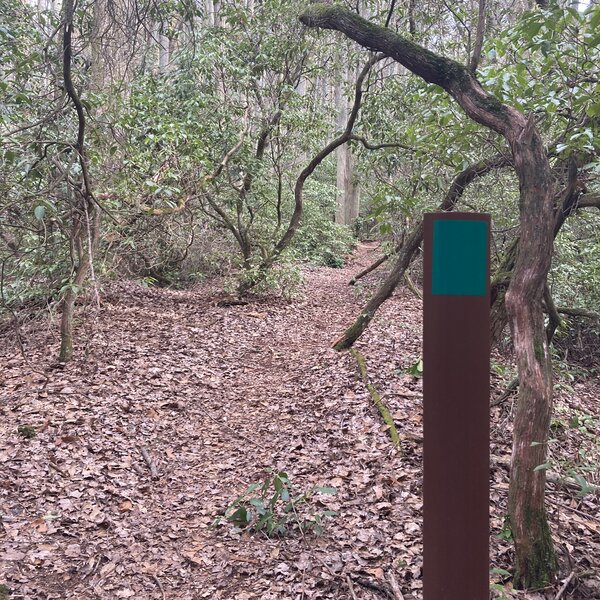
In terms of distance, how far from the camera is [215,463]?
5180mm

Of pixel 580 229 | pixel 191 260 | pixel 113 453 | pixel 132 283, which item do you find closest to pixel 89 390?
pixel 113 453

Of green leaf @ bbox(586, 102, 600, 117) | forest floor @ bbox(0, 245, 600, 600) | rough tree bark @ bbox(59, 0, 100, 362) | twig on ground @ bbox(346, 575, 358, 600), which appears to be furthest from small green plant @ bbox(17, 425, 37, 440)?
green leaf @ bbox(586, 102, 600, 117)

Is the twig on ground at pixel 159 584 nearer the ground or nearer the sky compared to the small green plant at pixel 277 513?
nearer the ground

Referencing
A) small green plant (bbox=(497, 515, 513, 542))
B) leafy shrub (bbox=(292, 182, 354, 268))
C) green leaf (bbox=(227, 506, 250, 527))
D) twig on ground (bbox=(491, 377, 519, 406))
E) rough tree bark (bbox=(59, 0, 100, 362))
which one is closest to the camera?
small green plant (bbox=(497, 515, 513, 542))

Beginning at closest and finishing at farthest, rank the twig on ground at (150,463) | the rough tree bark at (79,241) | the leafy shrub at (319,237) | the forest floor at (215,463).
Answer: the forest floor at (215,463) < the twig on ground at (150,463) < the rough tree bark at (79,241) < the leafy shrub at (319,237)

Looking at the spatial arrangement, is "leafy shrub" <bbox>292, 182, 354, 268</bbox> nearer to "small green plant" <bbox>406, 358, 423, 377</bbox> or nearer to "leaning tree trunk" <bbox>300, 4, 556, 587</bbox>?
"small green plant" <bbox>406, 358, 423, 377</bbox>

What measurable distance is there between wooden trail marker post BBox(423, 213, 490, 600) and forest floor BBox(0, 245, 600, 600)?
2.06 meters

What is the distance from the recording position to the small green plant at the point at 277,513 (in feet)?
12.7

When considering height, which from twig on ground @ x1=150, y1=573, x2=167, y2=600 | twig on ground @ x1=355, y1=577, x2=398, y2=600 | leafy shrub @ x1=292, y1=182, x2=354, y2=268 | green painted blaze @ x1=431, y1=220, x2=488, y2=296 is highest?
leafy shrub @ x1=292, y1=182, x2=354, y2=268

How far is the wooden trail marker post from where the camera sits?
125 cm

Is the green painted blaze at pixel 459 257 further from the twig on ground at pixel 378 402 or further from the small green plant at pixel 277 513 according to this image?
the twig on ground at pixel 378 402

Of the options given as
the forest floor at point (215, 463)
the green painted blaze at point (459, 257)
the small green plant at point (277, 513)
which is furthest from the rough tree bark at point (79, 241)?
the green painted blaze at point (459, 257)

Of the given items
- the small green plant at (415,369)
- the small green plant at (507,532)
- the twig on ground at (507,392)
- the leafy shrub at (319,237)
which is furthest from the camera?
the leafy shrub at (319,237)

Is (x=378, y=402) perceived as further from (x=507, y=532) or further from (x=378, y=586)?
(x=378, y=586)
